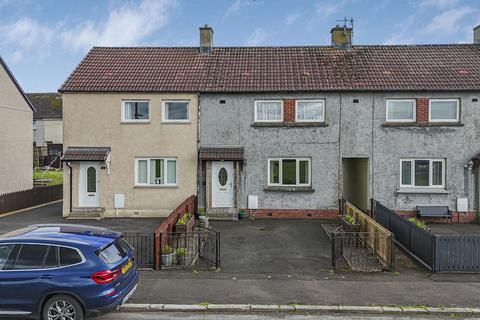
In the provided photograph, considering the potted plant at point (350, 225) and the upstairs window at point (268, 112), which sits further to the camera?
the upstairs window at point (268, 112)

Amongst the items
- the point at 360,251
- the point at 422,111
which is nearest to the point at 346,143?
the point at 422,111

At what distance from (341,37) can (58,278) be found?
60.4ft

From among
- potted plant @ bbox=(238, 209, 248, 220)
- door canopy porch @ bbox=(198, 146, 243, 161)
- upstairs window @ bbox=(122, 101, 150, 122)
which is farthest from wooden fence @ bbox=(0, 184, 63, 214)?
potted plant @ bbox=(238, 209, 248, 220)

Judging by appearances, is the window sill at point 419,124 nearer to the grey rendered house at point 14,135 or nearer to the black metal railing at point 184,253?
the black metal railing at point 184,253

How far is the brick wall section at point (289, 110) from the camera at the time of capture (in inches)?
732

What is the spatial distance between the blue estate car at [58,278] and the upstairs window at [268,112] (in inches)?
477

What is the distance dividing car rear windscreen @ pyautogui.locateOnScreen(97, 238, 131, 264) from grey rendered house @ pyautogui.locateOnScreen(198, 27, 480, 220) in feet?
32.4

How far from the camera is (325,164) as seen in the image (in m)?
18.5

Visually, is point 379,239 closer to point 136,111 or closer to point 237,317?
point 237,317

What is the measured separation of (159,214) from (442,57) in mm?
15110

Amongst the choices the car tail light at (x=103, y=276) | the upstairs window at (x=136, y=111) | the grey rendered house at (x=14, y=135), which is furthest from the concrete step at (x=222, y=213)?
the grey rendered house at (x=14, y=135)

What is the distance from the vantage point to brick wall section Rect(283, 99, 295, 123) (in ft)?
61.0

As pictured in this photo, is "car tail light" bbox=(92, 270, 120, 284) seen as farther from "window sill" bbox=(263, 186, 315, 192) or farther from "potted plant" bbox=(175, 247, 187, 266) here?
"window sill" bbox=(263, 186, 315, 192)

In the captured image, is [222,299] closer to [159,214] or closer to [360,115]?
[159,214]
